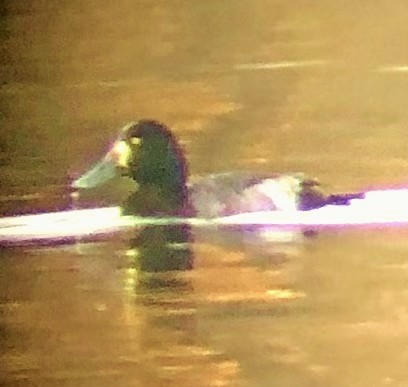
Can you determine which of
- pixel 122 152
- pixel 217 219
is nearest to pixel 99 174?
pixel 122 152

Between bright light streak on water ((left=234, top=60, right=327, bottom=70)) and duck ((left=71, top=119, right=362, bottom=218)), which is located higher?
bright light streak on water ((left=234, top=60, right=327, bottom=70))

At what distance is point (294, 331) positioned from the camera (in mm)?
878

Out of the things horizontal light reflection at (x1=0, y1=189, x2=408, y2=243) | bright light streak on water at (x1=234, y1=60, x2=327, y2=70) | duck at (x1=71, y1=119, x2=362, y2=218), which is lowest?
horizontal light reflection at (x1=0, y1=189, x2=408, y2=243)

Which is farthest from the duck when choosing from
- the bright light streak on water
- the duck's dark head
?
the bright light streak on water

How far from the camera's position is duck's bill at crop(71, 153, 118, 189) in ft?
3.04

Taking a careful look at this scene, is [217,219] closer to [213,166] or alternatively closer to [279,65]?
[213,166]

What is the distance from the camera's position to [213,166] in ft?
3.01

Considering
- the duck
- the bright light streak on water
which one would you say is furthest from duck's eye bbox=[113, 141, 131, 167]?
the bright light streak on water

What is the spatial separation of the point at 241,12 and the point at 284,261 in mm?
285

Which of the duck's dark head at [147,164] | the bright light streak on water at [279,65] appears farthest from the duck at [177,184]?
the bright light streak on water at [279,65]

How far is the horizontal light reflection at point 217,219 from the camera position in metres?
0.88

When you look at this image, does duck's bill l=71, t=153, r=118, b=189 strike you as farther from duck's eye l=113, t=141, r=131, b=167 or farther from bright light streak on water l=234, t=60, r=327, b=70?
bright light streak on water l=234, t=60, r=327, b=70

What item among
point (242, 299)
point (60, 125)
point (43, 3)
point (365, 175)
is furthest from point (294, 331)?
point (43, 3)

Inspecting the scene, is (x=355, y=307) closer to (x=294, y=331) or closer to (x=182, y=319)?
(x=294, y=331)
